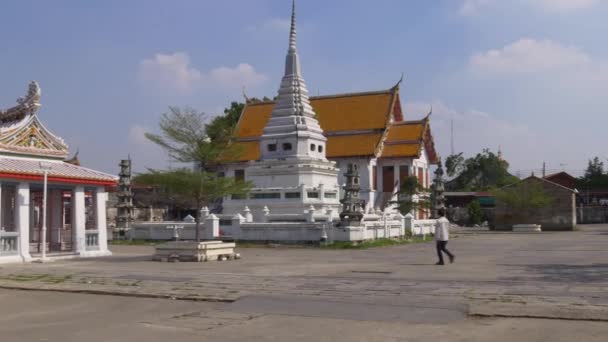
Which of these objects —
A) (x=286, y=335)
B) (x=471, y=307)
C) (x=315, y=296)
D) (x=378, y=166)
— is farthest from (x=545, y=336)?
(x=378, y=166)

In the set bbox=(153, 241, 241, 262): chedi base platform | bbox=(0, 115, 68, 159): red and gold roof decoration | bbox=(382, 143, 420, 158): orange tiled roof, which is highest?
bbox=(382, 143, 420, 158): orange tiled roof

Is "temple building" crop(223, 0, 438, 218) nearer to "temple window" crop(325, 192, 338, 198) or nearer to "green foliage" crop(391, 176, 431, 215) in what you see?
"temple window" crop(325, 192, 338, 198)

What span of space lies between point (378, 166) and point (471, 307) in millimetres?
44180

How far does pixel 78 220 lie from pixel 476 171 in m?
77.3

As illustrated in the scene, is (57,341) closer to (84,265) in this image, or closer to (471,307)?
(471,307)

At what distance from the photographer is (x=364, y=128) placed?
53625 mm

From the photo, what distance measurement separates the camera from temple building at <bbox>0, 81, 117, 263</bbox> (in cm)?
1986

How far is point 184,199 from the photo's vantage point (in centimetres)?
2373

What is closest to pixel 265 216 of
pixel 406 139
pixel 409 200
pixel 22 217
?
pixel 409 200

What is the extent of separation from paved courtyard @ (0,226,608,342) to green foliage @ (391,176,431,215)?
24.2m

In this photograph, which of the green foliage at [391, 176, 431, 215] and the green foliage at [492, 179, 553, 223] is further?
the green foliage at [492, 179, 553, 223]

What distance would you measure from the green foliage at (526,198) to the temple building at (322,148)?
24.7 ft

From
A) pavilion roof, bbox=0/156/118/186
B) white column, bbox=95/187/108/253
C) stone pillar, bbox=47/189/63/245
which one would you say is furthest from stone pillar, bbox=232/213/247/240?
stone pillar, bbox=47/189/63/245

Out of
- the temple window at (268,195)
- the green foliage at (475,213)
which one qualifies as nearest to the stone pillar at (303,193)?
the temple window at (268,195)
